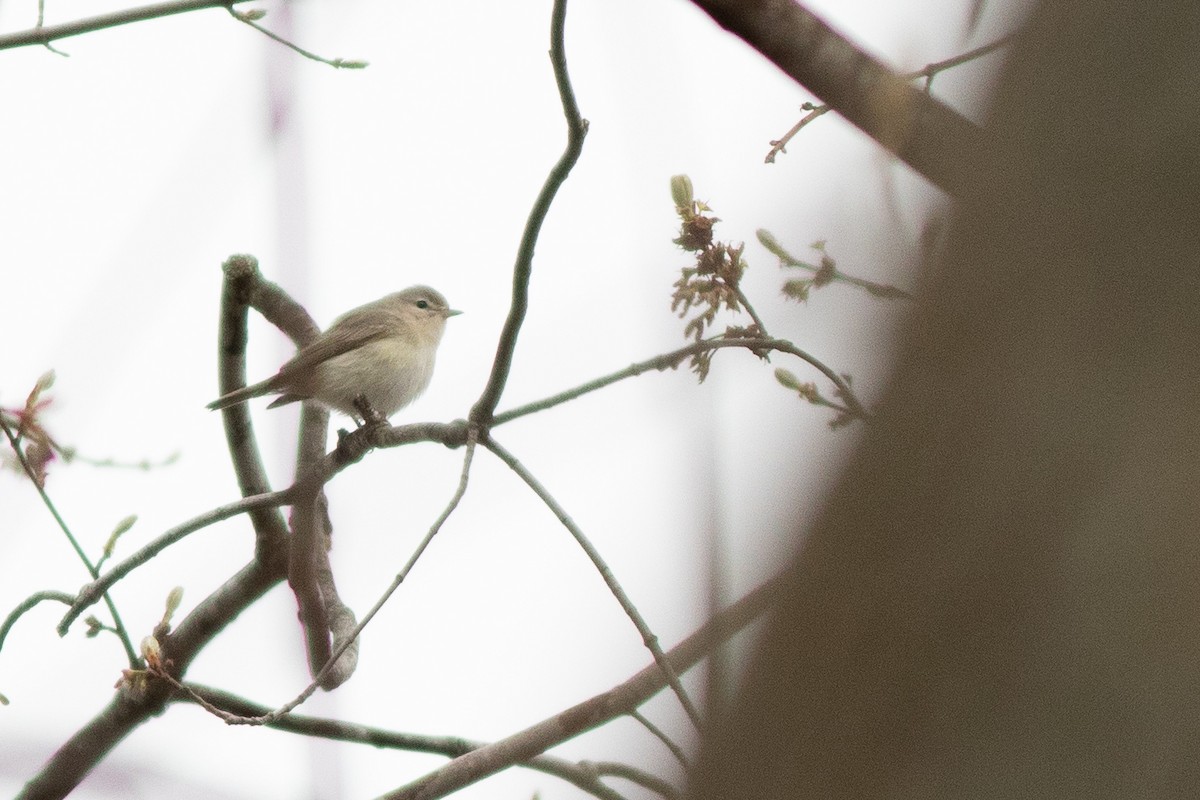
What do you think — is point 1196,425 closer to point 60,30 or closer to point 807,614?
point 807,614

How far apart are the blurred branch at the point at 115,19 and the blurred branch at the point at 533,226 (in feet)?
3.64

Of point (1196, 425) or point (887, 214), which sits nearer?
point (1196, 425)

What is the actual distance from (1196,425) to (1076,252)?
4.7 inches

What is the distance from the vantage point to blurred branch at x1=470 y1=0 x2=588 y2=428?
2.28m

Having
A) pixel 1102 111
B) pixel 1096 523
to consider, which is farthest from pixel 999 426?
pixel 1102 111

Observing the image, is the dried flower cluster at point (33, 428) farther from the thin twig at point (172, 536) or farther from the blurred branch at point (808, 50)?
the blurred branch at point (808, 50)

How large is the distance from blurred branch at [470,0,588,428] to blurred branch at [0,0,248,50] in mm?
1108

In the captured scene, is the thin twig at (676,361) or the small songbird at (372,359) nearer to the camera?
the thin twig at (676,361)

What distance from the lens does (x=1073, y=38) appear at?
73cm

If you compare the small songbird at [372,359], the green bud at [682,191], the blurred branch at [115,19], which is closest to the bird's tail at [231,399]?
the small songbird at [372,359]

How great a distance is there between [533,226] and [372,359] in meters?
3.97

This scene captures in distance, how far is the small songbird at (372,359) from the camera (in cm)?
569

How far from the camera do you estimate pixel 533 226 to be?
2.54 meters

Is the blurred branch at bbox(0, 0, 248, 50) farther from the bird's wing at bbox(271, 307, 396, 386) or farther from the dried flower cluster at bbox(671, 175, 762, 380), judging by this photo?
the bird's wing at bbox(271, 307, 396, 386)
